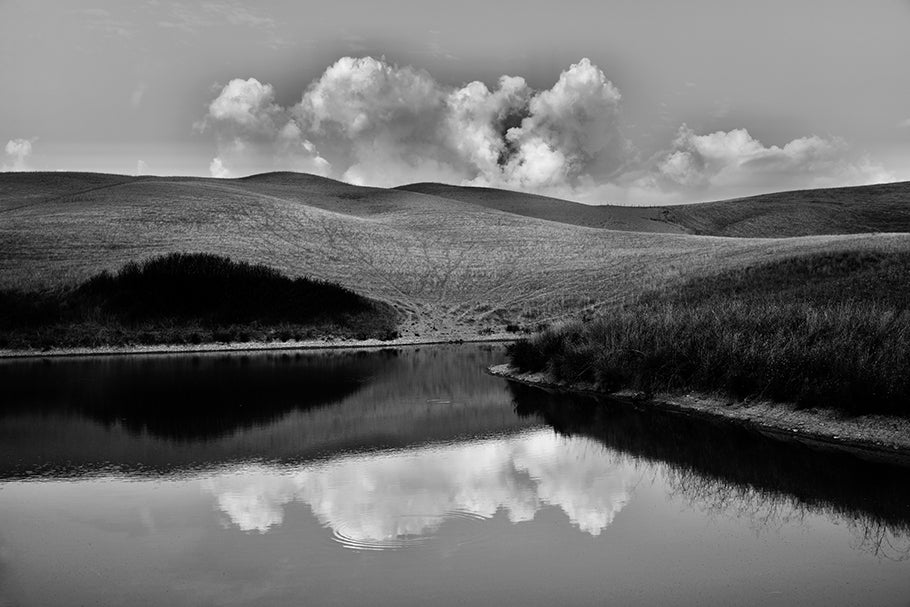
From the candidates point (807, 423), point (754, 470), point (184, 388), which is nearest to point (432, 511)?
point (754, 470)

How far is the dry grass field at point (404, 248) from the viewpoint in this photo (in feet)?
203

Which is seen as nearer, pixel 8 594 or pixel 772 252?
pixel 8 594

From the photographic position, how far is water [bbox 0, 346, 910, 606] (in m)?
10.2

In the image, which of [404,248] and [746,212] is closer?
[404,248]

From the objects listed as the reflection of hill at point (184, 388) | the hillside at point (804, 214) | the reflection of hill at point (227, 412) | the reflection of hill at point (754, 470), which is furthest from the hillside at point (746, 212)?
the reflection of hill at point (754, 470)

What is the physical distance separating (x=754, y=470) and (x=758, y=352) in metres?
7.19

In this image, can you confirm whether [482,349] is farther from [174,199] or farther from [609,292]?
[174,199]

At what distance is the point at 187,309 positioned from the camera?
182 feet

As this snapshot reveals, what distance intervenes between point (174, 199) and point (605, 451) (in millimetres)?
76223

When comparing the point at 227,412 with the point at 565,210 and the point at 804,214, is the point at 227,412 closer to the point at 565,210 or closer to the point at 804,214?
A: the point at 565,210

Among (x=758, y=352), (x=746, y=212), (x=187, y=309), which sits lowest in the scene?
(x=187, y=309)

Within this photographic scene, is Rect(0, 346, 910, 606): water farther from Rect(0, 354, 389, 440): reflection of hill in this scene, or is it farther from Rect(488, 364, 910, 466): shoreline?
Rect(488, 364, 910, 466): shoreline

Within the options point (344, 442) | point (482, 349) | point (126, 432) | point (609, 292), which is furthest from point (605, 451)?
point (609, 292)

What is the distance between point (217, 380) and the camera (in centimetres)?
3341
